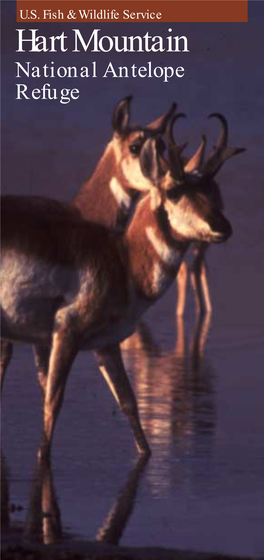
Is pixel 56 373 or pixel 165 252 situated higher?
pixel 165 252

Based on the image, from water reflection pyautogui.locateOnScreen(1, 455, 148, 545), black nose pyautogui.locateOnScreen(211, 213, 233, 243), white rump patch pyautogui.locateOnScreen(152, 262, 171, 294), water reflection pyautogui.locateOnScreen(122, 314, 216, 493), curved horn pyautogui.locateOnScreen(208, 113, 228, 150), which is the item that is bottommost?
water reflection pyautogui.locateOnScreen(122, 314, 216, 493)

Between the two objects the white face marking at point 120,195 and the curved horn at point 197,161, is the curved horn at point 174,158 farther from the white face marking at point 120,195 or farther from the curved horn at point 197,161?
the white face marking at point 120,195

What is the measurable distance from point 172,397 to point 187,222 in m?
3.67

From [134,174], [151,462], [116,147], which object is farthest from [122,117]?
[151,462]

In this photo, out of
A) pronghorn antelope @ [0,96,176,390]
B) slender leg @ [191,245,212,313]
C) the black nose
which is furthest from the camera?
slender leg @ [191,245,212,313]

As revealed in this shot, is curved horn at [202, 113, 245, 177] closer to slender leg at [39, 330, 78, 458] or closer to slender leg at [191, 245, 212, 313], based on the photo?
slender leg at [39, 330, 78, 458]

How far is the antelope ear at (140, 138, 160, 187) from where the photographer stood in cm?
1451

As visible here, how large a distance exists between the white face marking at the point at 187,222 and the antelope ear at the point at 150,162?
239 millimetres

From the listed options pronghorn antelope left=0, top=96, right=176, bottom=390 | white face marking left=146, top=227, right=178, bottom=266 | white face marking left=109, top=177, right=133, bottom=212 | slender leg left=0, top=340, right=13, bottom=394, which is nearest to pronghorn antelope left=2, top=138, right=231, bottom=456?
white face marking left=146, top=227, right=178, bottom=266

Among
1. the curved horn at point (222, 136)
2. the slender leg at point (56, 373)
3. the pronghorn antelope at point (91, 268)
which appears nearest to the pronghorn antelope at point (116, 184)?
the curved horn at point (222, 136)

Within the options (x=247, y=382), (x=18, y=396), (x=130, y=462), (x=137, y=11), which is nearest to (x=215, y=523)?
(x=130, y=462)

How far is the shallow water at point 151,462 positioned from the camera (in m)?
11.6

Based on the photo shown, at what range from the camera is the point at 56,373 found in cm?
1430

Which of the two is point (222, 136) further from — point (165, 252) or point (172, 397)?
point (172, 397)
